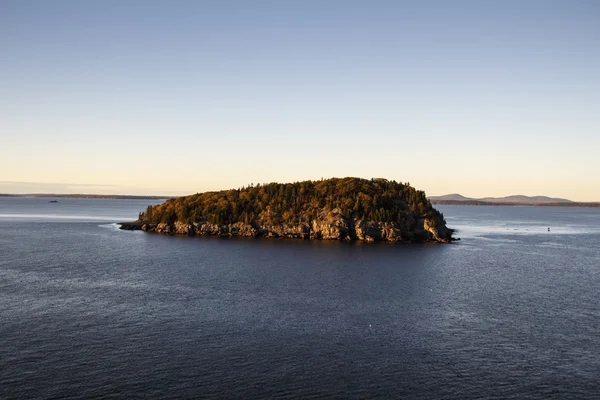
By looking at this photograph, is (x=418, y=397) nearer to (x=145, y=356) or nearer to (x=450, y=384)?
(x=450, y=384)

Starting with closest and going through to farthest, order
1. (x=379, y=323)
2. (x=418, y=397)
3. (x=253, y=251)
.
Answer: (x=418, y=397), (x=379, y=323), (x=253, y=251)

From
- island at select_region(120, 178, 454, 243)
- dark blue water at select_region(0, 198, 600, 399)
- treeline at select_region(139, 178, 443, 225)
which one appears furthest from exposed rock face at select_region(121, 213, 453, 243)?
dark blue water at select_region(0, 198, 600, 399)

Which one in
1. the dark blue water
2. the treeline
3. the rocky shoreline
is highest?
the treeline

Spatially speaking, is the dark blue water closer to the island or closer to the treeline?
the island

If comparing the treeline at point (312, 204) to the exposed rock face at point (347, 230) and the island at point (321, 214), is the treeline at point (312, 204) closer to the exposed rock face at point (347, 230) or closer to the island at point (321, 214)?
the island at point (321, 214)

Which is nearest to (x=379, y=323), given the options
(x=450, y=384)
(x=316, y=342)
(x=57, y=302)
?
(x=316, y=342)

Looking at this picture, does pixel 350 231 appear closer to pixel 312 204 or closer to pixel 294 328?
pixel 312 204
